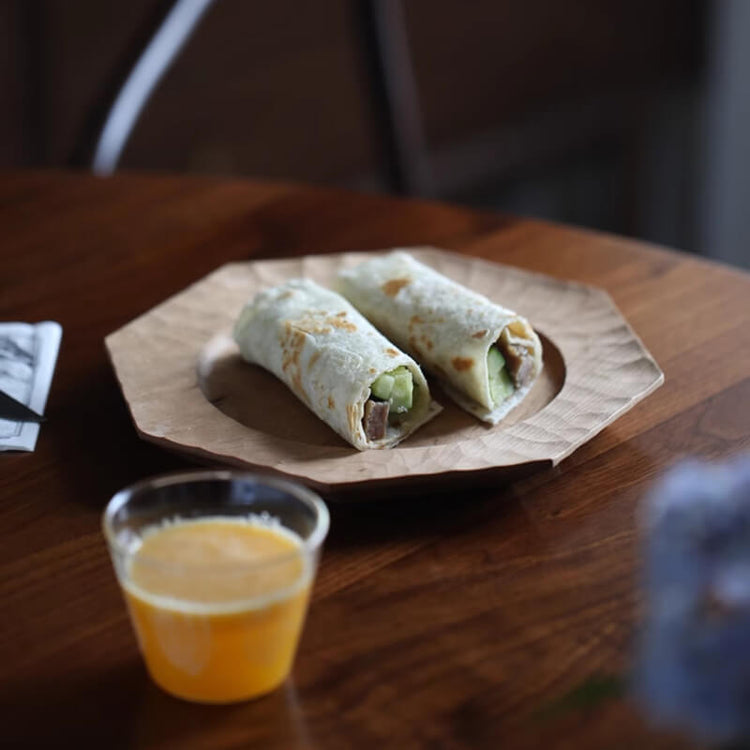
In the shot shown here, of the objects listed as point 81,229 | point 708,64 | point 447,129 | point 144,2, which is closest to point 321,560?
point 81,229

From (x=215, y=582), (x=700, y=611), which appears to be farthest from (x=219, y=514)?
(x=700, y=611)

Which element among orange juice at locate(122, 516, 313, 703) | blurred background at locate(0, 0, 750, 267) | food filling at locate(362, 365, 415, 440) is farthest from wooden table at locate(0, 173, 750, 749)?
blurred background at locate(0, 0, 750, 267)

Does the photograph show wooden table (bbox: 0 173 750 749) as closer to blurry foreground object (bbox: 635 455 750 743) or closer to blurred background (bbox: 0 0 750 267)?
blurry foreground object (bbox: 635 455 750 743)

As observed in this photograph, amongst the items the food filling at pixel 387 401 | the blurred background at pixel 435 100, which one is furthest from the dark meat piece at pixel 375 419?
the blurred background at pixel 435 100

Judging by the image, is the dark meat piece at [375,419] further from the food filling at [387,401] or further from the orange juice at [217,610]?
the orange juice at [217,610]

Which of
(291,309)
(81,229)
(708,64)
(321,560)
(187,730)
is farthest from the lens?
(708,64)

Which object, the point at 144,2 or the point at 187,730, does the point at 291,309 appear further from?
the point at 144,2
